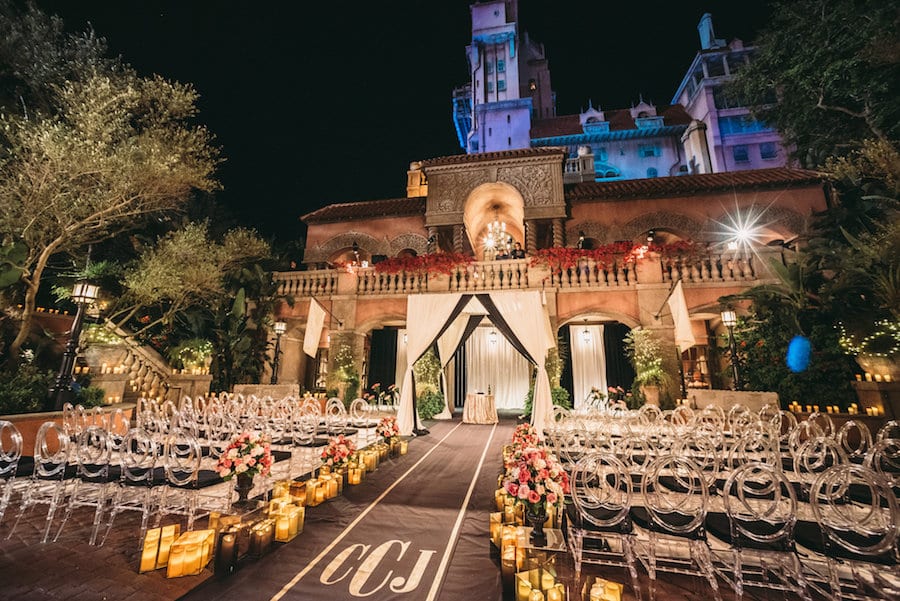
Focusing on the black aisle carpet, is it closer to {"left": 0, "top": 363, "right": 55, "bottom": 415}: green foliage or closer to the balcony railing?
{"left": 0, "top": 363, "right": 55, "bottom": 415}: green foliage

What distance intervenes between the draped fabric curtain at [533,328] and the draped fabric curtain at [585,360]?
19.9ft

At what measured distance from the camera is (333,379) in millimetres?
10219

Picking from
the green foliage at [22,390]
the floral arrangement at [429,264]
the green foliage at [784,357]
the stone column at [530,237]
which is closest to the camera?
the green foliage at [22,390]

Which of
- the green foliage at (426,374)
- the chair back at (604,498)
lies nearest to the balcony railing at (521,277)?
the green foliage at (426,374)

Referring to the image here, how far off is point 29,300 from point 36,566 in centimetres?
658

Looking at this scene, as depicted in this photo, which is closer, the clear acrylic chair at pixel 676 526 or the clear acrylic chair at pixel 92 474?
the clear acrylic chair at pixel 676 526

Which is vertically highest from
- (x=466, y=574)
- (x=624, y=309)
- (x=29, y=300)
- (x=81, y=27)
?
(x=81, y=27)

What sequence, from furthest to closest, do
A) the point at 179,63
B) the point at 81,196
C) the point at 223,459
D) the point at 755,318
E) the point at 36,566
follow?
the point at 179,63 < the point at 755,318 < the point at 81,196 < the point at 223,459 < the point at 36,566

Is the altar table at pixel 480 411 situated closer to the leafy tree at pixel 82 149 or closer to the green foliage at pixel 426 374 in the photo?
the green foliage at pixel 426 374

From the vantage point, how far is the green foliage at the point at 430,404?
404 inches

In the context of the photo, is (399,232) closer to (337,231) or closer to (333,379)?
(337,231)

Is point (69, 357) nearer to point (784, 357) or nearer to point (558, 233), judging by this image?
point (558, 233)

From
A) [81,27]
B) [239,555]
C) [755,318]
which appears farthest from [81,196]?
[755,318]

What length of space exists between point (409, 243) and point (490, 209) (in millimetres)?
3561
